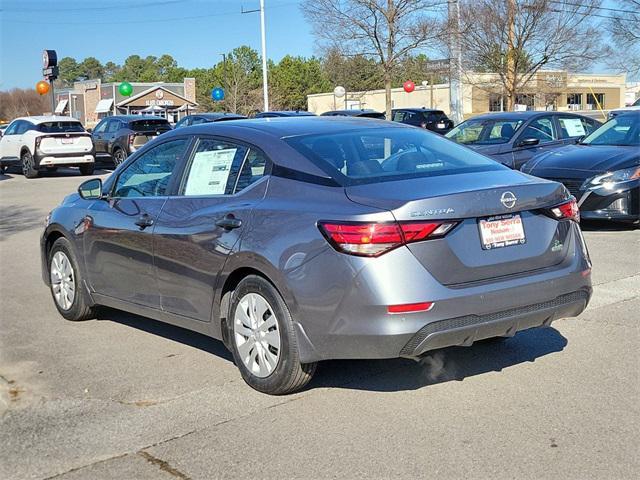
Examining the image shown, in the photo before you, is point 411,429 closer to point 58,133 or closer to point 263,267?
point 263,267

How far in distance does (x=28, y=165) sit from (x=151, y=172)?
18.4 m

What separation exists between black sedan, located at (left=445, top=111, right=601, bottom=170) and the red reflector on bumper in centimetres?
947

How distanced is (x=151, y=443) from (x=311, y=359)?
0.96 m

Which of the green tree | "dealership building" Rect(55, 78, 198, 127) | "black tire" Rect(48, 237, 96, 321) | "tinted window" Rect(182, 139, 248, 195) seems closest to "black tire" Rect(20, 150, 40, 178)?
"black tire" Rect(48, 237, 96, 321)

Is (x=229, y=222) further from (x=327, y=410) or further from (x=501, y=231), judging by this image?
(x=501, y=231)

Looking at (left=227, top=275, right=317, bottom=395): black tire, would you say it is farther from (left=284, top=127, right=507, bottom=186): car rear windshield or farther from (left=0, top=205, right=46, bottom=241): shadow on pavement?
(left=0, top=205, right=46, bottom=241): shadow on pavement

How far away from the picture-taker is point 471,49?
3269cm

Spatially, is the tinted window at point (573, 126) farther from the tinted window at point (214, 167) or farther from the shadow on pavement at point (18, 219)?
the tinted window at point (214, 167)

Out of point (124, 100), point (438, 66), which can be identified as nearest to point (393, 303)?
point (438, 66)

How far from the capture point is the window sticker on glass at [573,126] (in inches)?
568

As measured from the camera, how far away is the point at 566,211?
4.82 meters

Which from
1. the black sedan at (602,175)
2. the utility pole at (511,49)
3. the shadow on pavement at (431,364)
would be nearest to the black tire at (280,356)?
the shadow on pavement at (431,364)

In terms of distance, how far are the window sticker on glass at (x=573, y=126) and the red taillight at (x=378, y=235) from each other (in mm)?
11015

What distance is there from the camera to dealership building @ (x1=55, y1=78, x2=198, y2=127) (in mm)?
75812
